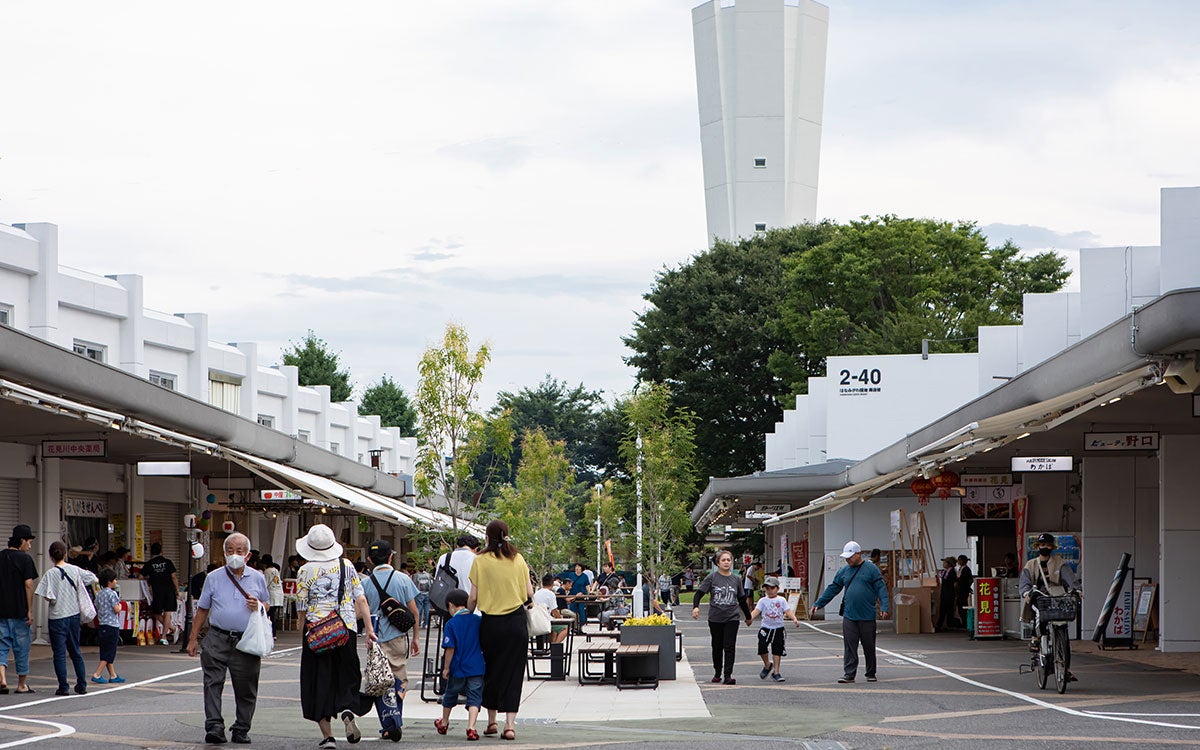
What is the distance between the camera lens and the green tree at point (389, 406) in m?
93.2

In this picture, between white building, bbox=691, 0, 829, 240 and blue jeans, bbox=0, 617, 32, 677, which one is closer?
blue jeans, bbox=0, 617, 32, 677

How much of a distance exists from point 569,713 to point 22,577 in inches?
240

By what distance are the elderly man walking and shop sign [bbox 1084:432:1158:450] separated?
→ 1260cm

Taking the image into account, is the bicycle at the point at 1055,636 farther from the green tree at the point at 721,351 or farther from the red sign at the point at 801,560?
the green tree at the point at 721,351

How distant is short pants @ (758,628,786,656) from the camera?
18.1m

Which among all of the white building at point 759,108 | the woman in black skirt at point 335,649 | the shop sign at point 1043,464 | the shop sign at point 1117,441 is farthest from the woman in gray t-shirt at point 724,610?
the white building at point 759,108

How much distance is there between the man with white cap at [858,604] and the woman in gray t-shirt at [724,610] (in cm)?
100

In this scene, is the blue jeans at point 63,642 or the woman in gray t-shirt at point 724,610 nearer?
the blue jeans at point 63,642

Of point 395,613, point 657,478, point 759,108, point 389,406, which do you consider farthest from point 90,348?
point 389,406

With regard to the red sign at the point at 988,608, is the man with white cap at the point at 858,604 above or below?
above

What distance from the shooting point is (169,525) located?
106ft

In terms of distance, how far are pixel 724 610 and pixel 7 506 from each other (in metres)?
13.0

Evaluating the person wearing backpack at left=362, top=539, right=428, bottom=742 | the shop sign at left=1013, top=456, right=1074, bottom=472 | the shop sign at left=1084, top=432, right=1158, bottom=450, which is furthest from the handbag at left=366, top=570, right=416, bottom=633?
the shop sign at left=1013, top=456, right=1074, bottom=472

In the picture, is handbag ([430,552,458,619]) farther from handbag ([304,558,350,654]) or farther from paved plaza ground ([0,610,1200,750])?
handbag ([304,558,350,654])
